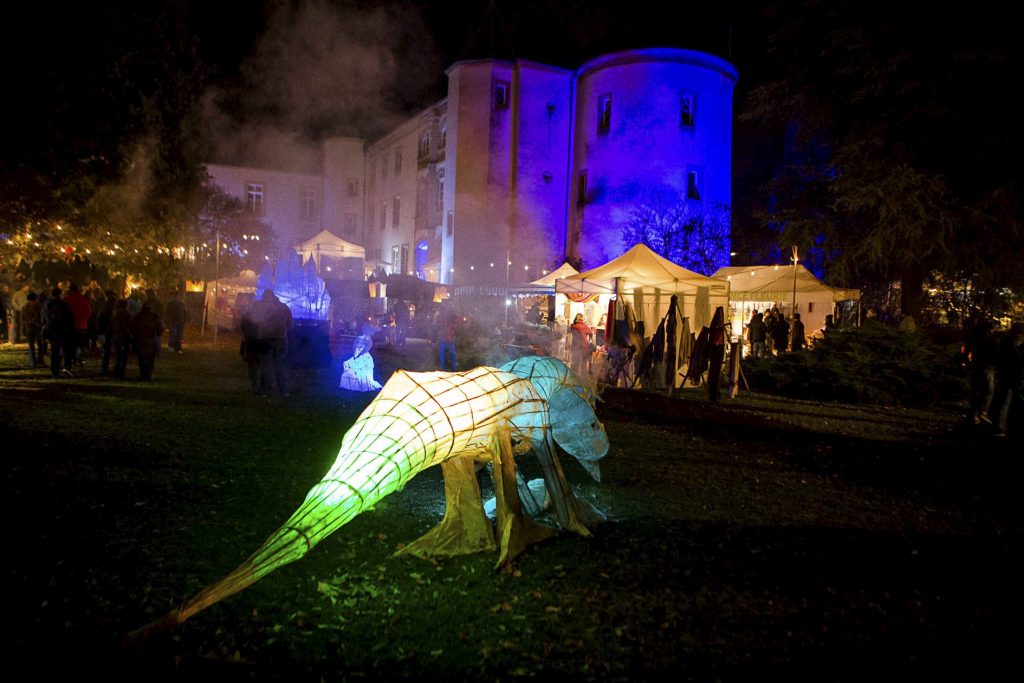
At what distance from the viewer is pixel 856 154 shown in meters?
20.9

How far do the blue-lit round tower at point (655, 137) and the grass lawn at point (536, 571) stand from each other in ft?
74.6

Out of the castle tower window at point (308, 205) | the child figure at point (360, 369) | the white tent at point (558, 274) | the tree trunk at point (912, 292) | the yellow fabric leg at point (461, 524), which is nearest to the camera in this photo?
the yellow fabric leg at point (461, 524)

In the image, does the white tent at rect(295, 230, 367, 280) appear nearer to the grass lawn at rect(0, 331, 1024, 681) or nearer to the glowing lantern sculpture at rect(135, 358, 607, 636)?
the grass lawn at rect(0, 331, 1024, 681)

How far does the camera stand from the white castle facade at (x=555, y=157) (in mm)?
29703

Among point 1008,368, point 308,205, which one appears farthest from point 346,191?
point 1008,368

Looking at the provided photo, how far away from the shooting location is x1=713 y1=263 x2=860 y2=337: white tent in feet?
68.0

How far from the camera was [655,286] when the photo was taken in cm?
1504

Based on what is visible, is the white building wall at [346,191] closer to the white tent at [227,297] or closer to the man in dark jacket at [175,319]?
the white tent at [227,297]

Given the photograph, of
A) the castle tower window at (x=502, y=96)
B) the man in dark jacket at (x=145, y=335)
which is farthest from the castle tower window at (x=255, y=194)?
the man in dark jacket at (x=145, y=335)

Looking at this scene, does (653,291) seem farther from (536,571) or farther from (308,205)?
(308,205)

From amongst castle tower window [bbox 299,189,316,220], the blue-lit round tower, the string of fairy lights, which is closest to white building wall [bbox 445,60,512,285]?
the blue-lit round tower

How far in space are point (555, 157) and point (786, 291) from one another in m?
16.2

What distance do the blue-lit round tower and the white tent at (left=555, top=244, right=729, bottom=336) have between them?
1515 centimetres

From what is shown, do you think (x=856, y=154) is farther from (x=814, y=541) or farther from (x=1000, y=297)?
(x=814, y=541)
